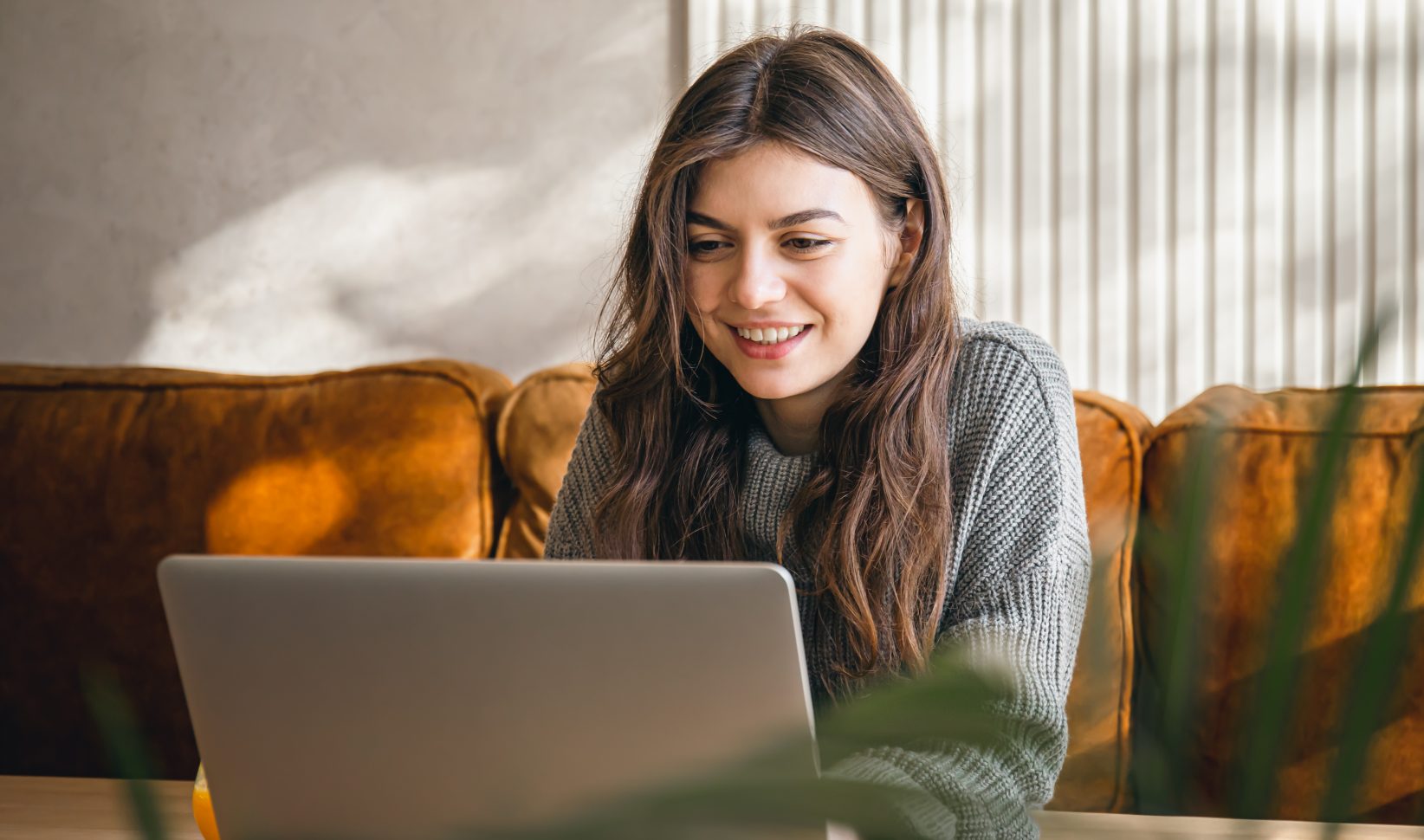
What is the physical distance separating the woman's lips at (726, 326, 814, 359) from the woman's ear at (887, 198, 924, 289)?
147 millimetres

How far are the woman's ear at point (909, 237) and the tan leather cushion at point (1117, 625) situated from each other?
0.42 meters

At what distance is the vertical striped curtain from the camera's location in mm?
2182

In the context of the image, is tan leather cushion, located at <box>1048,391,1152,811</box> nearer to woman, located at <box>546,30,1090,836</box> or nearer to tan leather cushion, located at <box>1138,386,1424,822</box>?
tan leather cushion, located at <box>1138,386,1424,822</box>

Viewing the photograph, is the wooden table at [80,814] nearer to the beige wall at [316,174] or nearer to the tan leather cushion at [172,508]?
the tan leather cushion at [172,508]

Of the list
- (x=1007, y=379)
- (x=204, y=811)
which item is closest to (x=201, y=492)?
(x=204, y=811)

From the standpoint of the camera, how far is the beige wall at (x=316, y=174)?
251 centimetres

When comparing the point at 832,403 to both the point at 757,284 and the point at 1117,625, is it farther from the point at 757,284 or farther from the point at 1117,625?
the point at 1117,625

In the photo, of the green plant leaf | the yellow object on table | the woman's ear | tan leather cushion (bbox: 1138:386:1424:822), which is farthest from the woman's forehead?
the green plant leaf

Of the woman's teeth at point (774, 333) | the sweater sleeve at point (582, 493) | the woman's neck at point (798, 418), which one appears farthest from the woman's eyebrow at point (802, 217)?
the sweater sleeve at point (582, 493)

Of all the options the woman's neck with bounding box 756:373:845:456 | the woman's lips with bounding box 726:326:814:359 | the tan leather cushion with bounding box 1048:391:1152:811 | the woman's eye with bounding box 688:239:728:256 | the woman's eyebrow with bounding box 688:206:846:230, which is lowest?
the tan leather cushion with bounding box 1048:391:1152:811

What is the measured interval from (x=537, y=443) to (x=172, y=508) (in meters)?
0.59

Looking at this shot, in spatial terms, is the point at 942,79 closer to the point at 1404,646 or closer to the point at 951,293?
the point at 951,293

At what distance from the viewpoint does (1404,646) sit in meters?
0.23

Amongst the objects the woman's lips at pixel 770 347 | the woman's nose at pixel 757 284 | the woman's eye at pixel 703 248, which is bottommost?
the woman's lips at pixel 770 347
